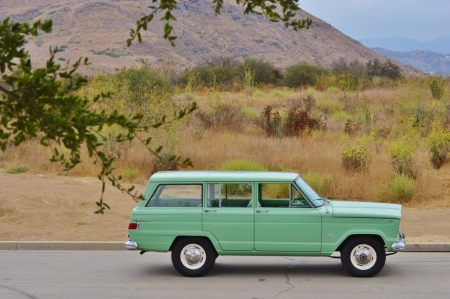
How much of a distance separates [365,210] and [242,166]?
11.1 m

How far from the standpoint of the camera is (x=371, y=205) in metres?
11.2

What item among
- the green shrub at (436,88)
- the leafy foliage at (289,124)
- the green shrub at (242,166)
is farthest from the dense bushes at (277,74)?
the green shrub at (242,166)

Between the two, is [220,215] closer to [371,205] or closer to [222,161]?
[371,205]

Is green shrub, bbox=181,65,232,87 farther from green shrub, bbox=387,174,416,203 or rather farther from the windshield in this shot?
the windshield

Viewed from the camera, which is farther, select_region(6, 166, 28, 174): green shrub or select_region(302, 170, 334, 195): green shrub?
select_region(6, 166, 28, 174): green shrub

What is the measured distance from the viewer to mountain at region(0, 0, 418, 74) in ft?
329

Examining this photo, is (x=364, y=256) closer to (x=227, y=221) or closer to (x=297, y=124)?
(x=227, y=221)

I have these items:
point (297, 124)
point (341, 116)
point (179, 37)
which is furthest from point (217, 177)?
point (179, 37)

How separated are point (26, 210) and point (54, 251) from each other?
11.6 ft

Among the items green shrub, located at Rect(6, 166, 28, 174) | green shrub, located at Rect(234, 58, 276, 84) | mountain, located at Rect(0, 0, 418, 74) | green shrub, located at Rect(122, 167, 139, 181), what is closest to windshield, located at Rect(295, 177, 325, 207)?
green shrub, located at Rect(122, 167, 139, 181)

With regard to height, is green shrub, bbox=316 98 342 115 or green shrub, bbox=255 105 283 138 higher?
green shrub, bbox=316 98 342 115

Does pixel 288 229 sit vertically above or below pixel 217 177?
below

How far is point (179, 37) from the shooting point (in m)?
110

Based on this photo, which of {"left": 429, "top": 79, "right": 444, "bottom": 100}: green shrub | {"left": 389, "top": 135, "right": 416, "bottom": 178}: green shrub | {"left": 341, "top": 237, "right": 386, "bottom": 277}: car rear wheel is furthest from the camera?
{"left": 429, "top": 79, "right": 444, "bottom": 100}: green shrub
